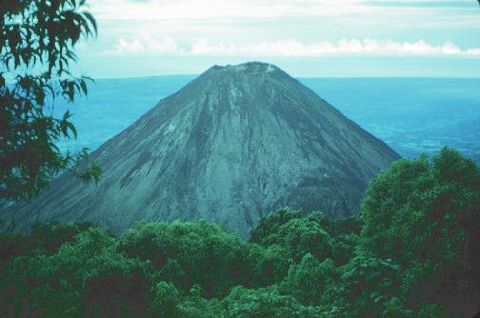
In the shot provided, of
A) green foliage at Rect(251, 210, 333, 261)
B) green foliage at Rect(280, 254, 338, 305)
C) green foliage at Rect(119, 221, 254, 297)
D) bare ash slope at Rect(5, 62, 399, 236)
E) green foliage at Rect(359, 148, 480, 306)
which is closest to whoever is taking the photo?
green foliage at Rect(359, 148, 480, 306)

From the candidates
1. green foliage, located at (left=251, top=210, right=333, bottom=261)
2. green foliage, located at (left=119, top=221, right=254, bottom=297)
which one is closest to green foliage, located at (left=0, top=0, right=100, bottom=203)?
green foliage, located at (left=119, top=221, right=254, bottom=297)

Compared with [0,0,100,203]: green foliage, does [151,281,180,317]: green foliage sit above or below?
below

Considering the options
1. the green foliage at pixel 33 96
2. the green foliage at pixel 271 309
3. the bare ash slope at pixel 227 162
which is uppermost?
the green foliage at pixel 33 96

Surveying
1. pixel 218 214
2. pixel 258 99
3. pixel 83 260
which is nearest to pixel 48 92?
pixel 83 260

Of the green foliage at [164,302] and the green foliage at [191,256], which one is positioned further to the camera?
the green foliage at [191,256]

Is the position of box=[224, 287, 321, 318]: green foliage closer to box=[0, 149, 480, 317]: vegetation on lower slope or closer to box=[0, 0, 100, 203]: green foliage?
box=[0, 149, 480, 317]: vegetation on lower slope

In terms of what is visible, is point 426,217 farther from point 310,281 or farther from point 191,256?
point 191,256

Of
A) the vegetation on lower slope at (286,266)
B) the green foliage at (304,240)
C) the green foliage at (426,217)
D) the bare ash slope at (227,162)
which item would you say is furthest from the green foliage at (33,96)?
the bare ash slope at (227,162)

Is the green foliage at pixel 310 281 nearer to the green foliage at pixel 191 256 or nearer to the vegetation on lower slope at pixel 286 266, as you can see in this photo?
the vegetation on lower slope at pixel 286 266
